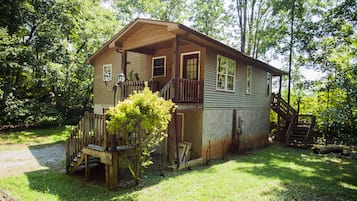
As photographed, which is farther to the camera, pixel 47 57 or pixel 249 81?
pixel 47 57

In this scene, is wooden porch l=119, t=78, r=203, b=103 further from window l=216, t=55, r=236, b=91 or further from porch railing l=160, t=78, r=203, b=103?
window l=216, t=55, r=236, b=91

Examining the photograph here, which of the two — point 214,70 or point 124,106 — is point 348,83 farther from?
point 124,106

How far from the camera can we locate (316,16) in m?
18.1

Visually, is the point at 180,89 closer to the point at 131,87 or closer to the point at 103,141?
the point at 131,87

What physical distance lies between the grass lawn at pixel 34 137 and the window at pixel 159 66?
8.11 metres

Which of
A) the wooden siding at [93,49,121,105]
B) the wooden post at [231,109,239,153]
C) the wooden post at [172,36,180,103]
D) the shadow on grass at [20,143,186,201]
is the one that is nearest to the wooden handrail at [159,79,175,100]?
the wooden post at [172,36,180,103]

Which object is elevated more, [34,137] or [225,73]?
[225,73]

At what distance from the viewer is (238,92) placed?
40.1ft

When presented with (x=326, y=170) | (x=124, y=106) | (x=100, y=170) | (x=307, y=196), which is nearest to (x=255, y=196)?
(x=307, y=196)

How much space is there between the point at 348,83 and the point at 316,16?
47.0ft

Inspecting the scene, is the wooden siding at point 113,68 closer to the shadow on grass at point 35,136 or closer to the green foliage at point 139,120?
the shadow on grass at point 35,136

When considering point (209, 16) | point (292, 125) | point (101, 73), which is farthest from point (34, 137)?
point (209, 16)

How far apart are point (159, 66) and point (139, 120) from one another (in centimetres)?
657

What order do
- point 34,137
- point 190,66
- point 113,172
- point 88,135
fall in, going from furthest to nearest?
point 34,137 < point 190,66 < point 88,135 < point 113,172
